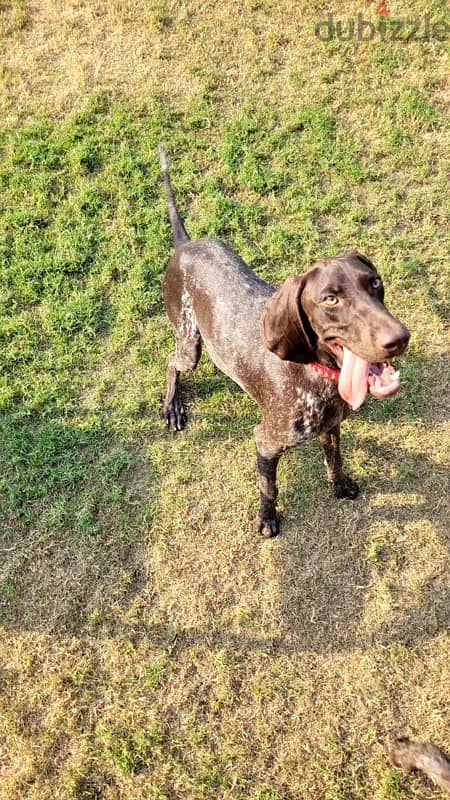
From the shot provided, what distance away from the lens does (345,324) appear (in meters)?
2.86

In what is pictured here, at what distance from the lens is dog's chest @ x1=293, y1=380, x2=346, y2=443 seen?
3.56 metres

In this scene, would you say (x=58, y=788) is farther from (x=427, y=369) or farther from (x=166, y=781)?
(x=427, y=369)

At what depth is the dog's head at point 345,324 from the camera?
9.04 ft

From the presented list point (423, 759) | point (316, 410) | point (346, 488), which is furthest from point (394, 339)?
point (423, 759)

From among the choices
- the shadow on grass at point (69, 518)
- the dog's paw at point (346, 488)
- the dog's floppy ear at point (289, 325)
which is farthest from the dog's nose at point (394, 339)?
the shadow on grass at point (69, 518)

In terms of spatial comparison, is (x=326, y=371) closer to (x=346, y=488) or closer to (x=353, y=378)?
(x=353, y=378)

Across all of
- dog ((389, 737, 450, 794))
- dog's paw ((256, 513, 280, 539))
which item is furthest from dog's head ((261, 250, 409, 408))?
dog ((389, 737, 450, 794))

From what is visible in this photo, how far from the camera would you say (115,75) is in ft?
24.2

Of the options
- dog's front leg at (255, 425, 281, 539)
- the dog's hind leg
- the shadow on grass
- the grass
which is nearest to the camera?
the grass

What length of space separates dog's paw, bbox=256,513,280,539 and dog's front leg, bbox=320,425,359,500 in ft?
1.57

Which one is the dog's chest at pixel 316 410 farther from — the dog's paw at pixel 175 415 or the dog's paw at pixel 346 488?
the dog's paw at pixel 175 415

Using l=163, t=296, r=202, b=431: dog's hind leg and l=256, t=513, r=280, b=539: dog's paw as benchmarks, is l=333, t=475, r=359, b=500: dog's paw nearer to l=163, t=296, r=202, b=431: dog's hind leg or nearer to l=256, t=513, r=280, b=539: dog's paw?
l=256, t=513, r=280, b=539: dog's paw

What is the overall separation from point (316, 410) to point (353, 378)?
664mm

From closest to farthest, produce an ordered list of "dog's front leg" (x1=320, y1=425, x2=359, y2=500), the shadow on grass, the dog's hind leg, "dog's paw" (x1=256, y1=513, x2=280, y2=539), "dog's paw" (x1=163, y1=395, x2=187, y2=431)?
1. "dog's front leg" (x1=320, y1=425, x2=359, y2=500)
2. the shadow on grass
3. "dog's paw" (x1=256, y1=513, x2=280, y2=539)
4. the dog's hind leg
5. "dog's paw" (x1=163, y1=395, x2=187, y2=431)
